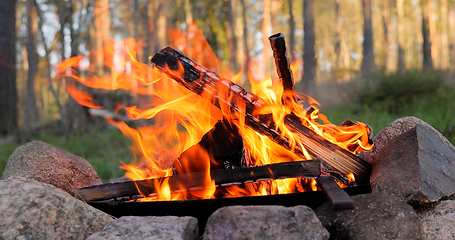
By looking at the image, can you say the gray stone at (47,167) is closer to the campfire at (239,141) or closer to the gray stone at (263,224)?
the campfire at (239,141)

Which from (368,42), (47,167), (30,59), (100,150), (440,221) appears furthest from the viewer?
(368,42)

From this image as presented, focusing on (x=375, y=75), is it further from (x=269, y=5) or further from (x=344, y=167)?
(x=269, y=5)

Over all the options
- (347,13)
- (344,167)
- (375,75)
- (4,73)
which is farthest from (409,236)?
(347,13)

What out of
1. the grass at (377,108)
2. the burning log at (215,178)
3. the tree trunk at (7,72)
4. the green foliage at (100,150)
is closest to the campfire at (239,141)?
the burning log at (215,178)

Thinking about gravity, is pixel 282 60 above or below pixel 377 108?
above

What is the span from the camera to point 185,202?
6.34 feet

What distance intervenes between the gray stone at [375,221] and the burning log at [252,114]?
379mm

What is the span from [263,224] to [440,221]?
1116 mm

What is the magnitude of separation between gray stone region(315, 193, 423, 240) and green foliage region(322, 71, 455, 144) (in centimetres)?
453

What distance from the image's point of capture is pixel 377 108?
728 cm

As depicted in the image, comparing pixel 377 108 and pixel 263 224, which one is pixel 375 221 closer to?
pixel 263 224

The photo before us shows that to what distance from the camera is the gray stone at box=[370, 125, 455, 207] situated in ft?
6.23

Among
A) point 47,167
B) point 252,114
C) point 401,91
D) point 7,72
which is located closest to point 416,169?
point 252,114

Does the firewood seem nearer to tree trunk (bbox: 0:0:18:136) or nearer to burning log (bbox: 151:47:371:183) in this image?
burning log (bbox: 151:47:371:183)
